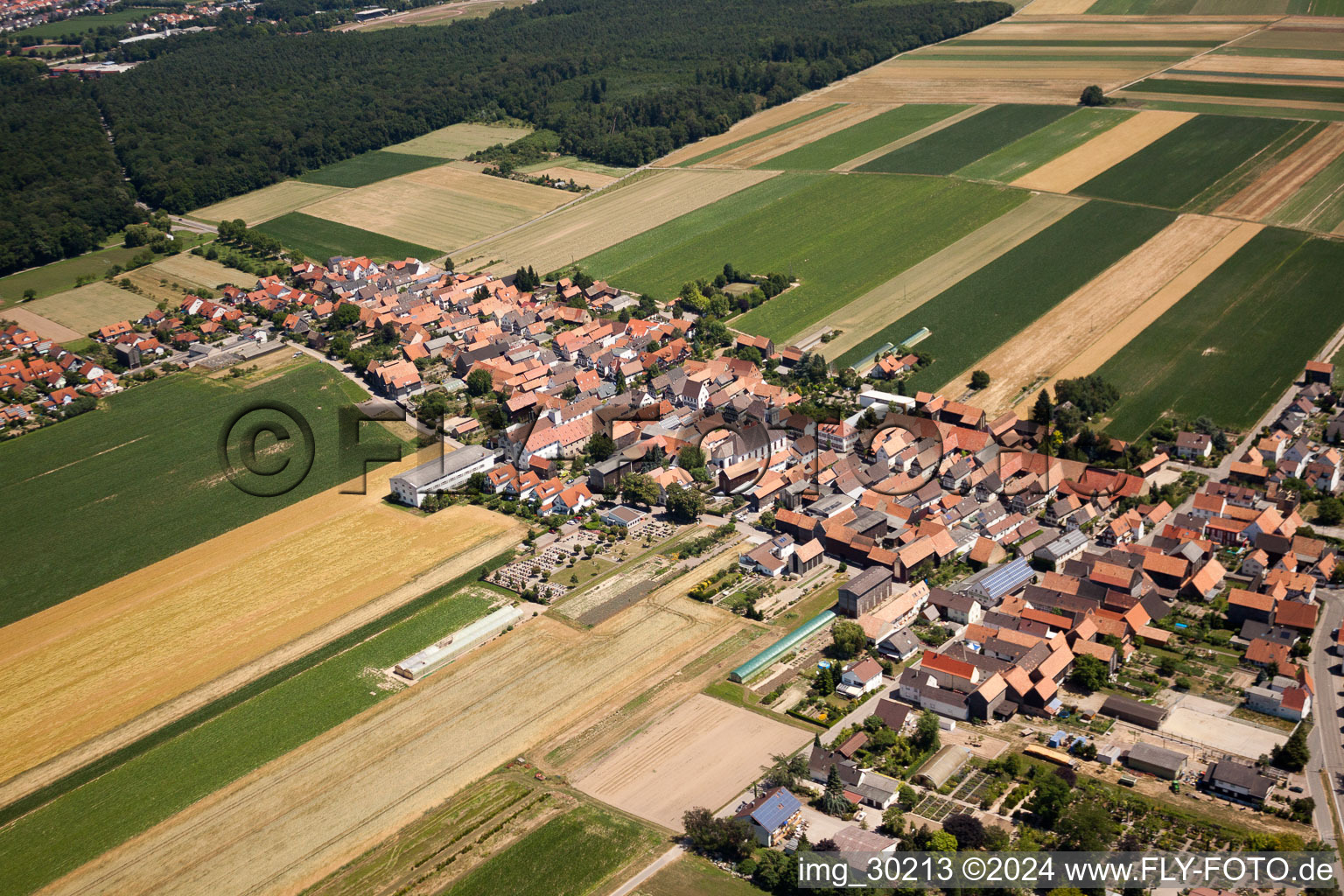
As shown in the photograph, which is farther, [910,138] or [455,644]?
[910,138]

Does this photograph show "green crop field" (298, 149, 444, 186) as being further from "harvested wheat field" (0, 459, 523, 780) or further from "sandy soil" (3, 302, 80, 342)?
"harvested wheat field" (0, 459, 523, 780)

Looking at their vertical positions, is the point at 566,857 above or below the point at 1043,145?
below

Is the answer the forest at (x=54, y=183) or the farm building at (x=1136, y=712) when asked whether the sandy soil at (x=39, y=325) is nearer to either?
the forest at (x=54, y=183)

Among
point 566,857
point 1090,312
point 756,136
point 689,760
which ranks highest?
point 756,136

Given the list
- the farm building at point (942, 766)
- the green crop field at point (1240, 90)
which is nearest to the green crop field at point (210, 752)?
the farm building at point (942, 766)

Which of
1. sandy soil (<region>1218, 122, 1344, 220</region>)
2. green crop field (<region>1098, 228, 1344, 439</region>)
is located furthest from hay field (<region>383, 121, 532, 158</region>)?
green crop field (<region>1098, 228, 1344, 439</region>)

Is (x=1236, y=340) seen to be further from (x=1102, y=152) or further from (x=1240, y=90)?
(x=1240, y=90)

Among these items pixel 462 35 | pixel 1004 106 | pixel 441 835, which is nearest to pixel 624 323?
pixel 441 835

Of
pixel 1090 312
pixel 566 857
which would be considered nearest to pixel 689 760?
pixel 566 857
